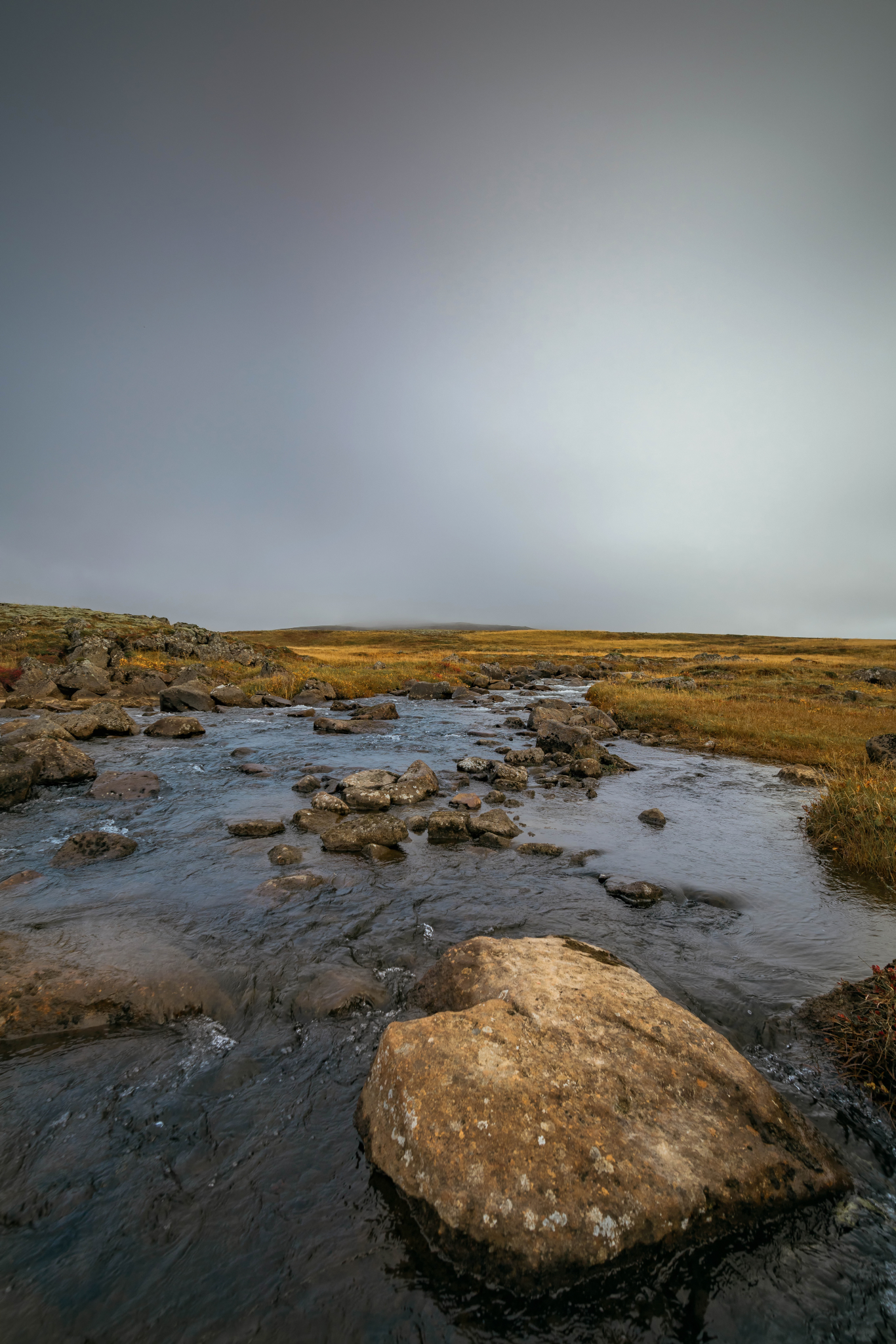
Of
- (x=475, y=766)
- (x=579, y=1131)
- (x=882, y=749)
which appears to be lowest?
(x=475, y=766)

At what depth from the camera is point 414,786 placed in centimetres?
1617

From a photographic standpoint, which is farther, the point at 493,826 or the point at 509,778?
the point at 509,778

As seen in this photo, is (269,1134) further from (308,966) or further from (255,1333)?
(308,966)

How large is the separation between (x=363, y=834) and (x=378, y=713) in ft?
64.8

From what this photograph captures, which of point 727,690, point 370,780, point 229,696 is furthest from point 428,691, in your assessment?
point 370,780

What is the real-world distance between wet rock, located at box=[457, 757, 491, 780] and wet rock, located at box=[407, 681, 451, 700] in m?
23.3

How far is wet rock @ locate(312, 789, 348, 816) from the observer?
1423cm

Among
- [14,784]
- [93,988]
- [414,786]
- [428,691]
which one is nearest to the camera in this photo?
[93,988]

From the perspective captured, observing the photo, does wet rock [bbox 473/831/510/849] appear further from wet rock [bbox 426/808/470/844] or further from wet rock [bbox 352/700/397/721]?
wet rock [bbox 352/700/397/721]

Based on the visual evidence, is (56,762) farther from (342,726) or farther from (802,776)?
(802,776)

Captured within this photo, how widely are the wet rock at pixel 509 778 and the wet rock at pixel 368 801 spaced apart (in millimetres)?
4636

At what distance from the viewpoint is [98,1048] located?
5953mm

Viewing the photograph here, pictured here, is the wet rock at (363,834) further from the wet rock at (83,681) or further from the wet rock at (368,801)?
the wet rock at (83,681)

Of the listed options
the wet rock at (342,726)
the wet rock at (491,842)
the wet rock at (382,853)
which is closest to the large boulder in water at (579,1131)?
the wet rock at (382,853)
